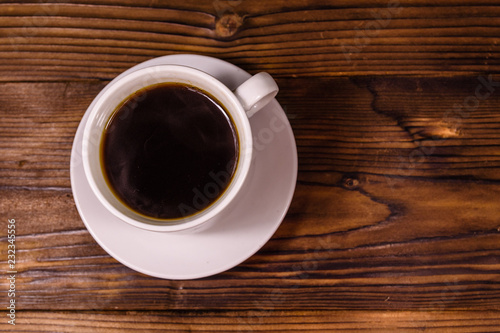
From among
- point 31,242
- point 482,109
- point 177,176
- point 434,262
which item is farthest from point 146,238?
point 482,109

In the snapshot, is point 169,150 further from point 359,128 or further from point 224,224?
point 359,128

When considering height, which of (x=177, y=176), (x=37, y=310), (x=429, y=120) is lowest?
(x=37, y=310)

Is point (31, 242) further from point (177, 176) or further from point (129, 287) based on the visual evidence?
point (177, 176)

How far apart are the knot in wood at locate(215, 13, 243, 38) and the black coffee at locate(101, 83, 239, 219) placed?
0.20 metres

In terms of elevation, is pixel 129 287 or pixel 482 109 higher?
pixel 482 109

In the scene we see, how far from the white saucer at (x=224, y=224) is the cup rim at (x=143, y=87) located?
0.19 feet

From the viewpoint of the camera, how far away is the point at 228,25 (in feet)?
2.79

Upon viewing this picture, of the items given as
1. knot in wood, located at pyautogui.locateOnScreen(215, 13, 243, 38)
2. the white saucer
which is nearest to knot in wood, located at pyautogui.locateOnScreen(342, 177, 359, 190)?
the white saucer

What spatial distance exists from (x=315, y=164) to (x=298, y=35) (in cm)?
25

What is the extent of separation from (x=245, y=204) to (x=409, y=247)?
33 centimetres

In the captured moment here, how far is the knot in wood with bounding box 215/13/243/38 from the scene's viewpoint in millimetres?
848

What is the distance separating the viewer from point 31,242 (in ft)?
2.73

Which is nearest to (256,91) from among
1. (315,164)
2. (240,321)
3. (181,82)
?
(181,82)

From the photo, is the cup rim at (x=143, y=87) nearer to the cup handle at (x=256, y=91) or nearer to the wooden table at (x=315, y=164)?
the cup handle at (x=256, y=91)
